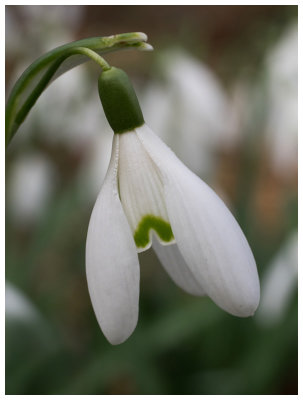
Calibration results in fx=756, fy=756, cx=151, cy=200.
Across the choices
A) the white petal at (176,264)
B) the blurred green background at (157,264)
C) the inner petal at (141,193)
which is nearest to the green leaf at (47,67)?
the inner petal at (141,193)

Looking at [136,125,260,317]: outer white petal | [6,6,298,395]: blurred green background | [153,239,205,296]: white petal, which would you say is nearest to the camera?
[136,125,260,317]: outer white petal

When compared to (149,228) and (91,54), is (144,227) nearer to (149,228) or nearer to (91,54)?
(149,228)

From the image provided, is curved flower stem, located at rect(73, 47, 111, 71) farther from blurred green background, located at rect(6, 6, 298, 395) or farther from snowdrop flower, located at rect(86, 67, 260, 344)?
blurred green background, located at rect(6, 6, 298, 395)

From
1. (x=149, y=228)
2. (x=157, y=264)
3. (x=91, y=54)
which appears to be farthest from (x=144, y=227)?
(x=157, y=264)

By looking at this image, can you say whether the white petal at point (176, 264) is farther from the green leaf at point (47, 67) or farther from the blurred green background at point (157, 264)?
the blurred green background at point (157, 264)

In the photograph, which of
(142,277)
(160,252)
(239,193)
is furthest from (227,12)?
(160,252)

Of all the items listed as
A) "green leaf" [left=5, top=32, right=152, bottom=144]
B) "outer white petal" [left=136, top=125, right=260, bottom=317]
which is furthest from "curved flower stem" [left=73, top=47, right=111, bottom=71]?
"outer white petal" [left=136, top=125, right=260, bottom=317]

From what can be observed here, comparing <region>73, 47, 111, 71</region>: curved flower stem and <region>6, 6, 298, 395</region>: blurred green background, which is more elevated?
<region>73, 47, 111, 71</region>: curved flower stem
